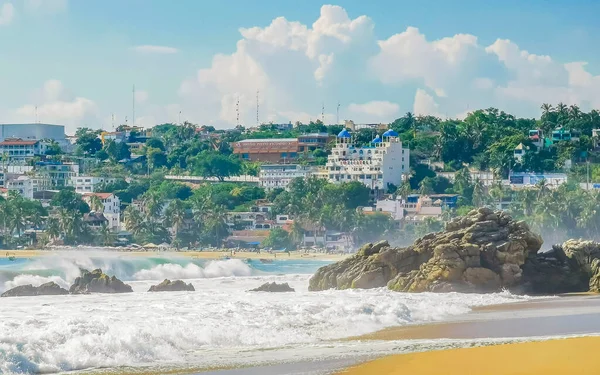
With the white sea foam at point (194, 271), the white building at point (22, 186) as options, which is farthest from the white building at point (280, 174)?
the white sea foam at point (194, 271)

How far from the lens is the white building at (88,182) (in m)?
128

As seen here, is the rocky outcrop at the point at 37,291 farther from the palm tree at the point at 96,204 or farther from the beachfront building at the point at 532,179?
the beachfront building at the point at 532,179

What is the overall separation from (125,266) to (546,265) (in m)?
33.4

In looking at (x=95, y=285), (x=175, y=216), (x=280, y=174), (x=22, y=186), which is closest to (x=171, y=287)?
(x=95, y=285)

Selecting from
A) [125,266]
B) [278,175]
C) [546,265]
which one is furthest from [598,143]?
[546,265]

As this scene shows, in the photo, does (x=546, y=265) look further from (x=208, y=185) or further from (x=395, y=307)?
(x=208, y=185)

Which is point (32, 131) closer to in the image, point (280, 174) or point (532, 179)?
point (280, 174)

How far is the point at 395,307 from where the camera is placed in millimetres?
27297

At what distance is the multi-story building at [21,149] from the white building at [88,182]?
2018cm

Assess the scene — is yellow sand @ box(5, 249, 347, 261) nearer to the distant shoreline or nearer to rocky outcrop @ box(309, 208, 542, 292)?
the distant shoreline

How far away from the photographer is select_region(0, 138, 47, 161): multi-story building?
14888cm

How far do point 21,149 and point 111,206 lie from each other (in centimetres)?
3967

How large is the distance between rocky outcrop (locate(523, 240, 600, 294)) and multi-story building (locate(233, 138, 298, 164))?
341 ft

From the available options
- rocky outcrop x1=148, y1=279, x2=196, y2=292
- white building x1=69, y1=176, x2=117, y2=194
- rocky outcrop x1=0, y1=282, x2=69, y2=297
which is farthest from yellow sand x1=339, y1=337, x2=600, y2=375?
white building x1=69, y1=176, x2=117, y2=194
